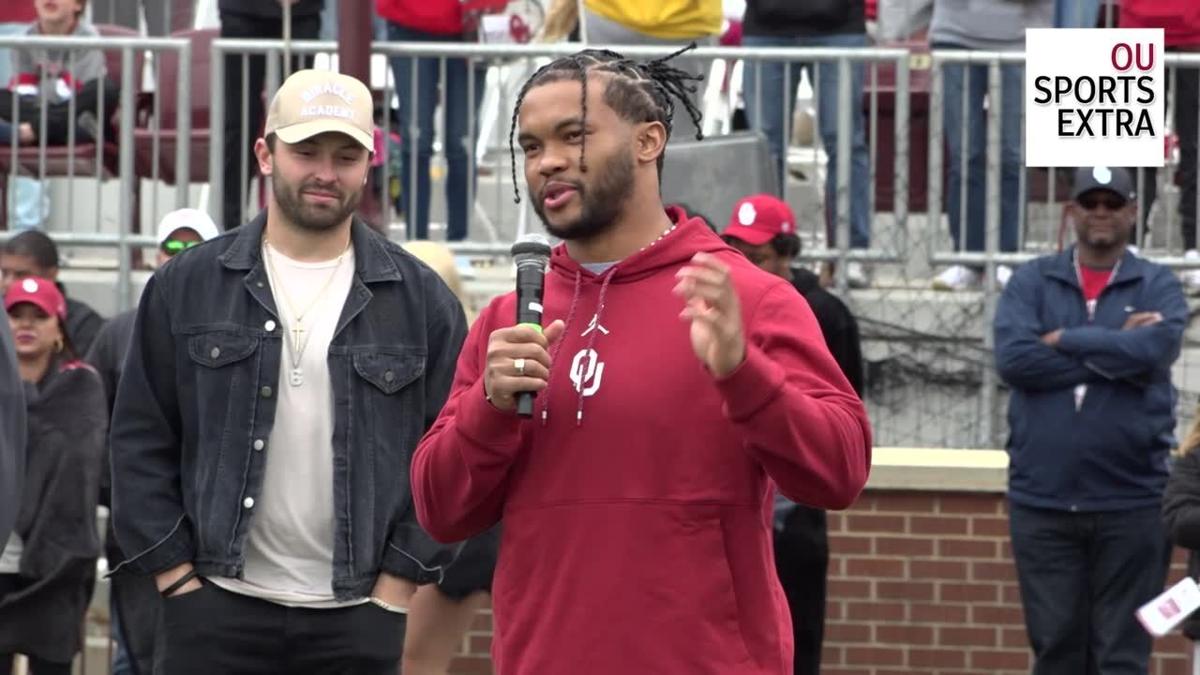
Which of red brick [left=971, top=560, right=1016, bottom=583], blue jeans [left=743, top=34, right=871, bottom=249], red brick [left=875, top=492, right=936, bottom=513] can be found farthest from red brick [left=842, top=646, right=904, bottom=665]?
blue jeans [left=743, top=34, right=871, bottom=249]

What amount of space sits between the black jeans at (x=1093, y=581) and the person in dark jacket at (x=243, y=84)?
4.15m

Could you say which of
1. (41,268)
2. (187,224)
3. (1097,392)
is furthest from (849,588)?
(41,268)

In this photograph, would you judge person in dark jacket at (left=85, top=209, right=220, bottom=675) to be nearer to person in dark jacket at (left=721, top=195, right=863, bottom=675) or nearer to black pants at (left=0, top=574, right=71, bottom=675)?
black pants at (left=0, top=574, right=71, bottom=675)

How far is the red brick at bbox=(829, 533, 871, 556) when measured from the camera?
9820 mm

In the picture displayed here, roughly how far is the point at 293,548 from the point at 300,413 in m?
0.33

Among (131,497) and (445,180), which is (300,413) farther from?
(445,180)

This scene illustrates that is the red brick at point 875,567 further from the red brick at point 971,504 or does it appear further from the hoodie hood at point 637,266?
the hoodie hood at point 637,266

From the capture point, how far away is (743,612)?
4348 millimetres

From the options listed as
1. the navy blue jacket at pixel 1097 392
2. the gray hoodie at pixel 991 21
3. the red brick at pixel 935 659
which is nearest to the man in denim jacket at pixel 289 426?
the navy blue jacket at pixel 1097 392

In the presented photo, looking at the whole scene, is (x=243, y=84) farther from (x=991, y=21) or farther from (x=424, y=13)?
(x=991, y=21)

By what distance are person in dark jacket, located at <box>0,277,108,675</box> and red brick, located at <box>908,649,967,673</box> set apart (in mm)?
3413

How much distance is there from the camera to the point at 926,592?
9812 mm

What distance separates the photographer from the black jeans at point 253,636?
5906 millimetres

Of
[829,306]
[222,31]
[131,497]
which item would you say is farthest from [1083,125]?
[222,31]
